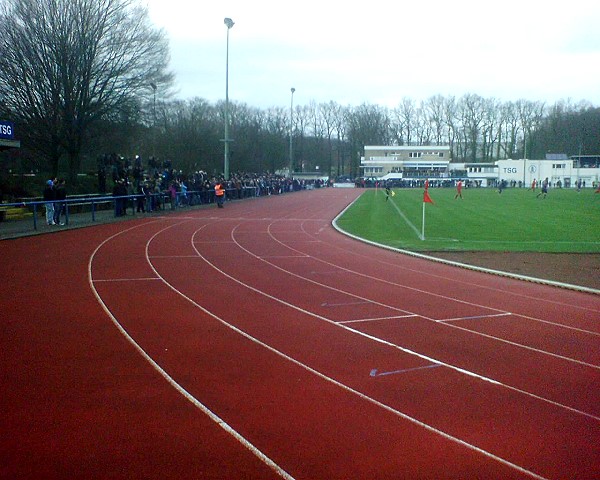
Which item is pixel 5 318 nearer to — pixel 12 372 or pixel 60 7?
pixel 12 372

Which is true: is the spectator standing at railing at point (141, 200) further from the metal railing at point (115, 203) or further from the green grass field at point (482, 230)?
the green grass field at point (482, 230)

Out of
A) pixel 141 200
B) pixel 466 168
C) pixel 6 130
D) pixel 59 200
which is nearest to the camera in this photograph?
pixel 59 200

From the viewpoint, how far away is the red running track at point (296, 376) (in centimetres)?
484

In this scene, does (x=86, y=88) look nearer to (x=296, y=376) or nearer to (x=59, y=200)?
(x=59, y=200)

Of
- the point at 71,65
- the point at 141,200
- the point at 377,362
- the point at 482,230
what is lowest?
the point at 482,230

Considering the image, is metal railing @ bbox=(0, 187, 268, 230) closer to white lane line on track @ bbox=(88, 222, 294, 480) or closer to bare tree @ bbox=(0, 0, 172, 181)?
bare tree @ bbox=(0, 0, 172, 181)

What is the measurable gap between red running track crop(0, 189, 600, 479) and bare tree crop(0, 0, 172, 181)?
75.3ft

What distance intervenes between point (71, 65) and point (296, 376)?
31349 millimetres

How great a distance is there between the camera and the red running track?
4840 millimetres

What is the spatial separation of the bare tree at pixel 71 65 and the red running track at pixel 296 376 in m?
22.9

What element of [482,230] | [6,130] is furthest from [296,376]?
[6,130]

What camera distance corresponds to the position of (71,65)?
111 feet

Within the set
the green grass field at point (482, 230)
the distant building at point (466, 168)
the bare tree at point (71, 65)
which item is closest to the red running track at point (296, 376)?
the green grass field at point (482, 230)

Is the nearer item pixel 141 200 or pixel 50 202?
pixel 50 202
